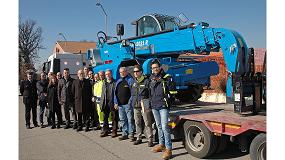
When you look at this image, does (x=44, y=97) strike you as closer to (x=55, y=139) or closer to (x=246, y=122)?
(x=55, y=139)

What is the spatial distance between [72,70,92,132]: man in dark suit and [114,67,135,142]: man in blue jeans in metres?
1.54

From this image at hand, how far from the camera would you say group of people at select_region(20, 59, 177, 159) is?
6.23m

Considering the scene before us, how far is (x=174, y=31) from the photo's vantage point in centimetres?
845

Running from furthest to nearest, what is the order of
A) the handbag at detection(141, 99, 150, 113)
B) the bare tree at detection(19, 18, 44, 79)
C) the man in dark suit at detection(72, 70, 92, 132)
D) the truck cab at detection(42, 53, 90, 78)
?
1. the bare tree at detection(19, 18, 44, 79)
2. the truck cab at detection(42, 53, 90, 78)
3. the man in dark suit at detection(72, 70, 92, 132)
4. the handbag at detection(141, 99, 150, 113)

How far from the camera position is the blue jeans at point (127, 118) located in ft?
25.0

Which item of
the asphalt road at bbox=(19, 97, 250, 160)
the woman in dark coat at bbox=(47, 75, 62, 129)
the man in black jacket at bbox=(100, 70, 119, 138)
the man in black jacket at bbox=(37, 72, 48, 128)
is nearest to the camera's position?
the asphalt road at bbox=(19, 97, 250, 160)

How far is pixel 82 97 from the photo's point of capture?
911cm

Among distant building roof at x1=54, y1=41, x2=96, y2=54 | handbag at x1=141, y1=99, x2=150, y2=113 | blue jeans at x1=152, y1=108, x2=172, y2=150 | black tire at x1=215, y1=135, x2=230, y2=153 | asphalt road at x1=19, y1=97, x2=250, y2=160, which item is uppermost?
distant building roof at x1=54, y1=41, x2=96, y2=54

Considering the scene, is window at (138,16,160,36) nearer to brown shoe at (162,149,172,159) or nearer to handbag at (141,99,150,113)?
handbag at (141,99,150,113)

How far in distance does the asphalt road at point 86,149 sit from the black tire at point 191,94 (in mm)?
2678

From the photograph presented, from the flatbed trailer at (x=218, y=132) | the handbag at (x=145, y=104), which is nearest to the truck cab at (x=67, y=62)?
the handbag at (x=145, y=104)

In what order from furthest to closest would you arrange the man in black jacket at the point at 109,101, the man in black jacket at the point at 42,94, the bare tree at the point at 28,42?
1. the bare tree at the point at 28,42
2. the man in black jacket at the point at 42,94
3. the man in black jacket at the point at 109,101

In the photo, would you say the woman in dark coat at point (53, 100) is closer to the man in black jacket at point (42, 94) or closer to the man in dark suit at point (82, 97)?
the man in black jacket at point (42, 94)

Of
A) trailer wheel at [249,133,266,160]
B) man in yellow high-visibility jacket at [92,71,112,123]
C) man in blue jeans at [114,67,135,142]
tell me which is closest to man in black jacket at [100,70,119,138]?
man in yellow high-visibility jacket at [92,71,112,123]
